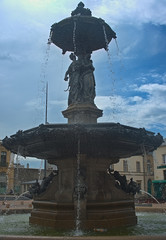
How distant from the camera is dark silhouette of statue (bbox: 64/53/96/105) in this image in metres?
10.2

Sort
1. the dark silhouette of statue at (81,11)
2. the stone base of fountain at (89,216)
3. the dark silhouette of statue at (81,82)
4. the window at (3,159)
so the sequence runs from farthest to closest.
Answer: the window at (3,159), the dark silhouette of statue at (81,11), the dark silhouette of statue at (81,82), the stone base of fountain at (89,216)

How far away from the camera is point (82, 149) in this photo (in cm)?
834

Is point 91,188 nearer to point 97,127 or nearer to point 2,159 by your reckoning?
point 97,127

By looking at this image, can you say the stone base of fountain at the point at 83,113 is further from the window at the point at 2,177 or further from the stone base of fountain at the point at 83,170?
the window at the point at 2,177

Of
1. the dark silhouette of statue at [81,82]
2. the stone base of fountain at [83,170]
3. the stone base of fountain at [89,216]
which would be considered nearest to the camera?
the stone base of fountain at [83,170]

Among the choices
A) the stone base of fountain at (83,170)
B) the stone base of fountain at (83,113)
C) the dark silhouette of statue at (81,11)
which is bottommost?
the stone base of fountain at (83,170)

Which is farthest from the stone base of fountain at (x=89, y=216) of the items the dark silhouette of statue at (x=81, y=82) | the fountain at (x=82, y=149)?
the dark silhouette of statue at (x=81, y=82)

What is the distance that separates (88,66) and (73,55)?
2.69ft

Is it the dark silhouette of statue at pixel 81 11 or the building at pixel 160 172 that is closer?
the dark silhouette of statue at pixel 81 11

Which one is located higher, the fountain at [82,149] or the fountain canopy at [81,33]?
the fountain canopy at [81,33]

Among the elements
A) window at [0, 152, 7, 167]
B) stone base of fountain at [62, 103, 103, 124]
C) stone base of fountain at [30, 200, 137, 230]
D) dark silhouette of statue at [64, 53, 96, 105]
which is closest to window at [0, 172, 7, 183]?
window at [0, 152, 7, 167]

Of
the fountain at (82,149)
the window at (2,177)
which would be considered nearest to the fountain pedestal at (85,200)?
the fountain at (82,149)

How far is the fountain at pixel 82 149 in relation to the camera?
773 cm

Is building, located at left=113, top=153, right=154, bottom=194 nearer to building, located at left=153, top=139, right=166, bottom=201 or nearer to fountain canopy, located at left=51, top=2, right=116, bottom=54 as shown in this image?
building, located at left=153, top=139, right=166, bottom=201
